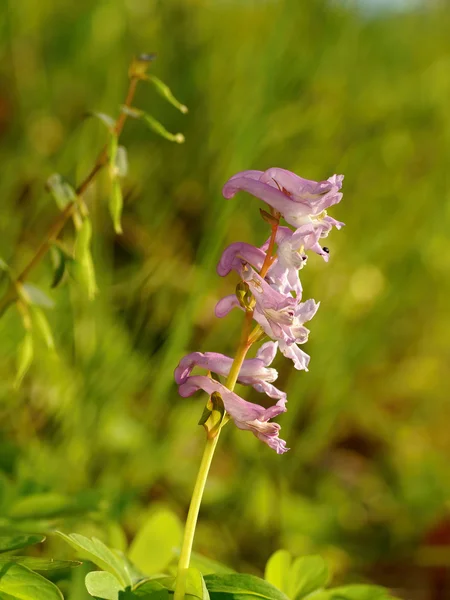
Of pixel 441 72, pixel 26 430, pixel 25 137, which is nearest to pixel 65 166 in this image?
pixel 25 137

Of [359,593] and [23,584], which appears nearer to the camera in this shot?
[23,584]

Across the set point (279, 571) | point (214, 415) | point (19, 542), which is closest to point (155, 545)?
point (279, 571)

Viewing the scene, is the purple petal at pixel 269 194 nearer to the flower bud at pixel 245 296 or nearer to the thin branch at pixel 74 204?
the flower bud at pixel 245 296

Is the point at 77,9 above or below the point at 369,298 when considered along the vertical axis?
above

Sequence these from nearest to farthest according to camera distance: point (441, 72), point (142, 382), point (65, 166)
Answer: point (142, 382), point (65, 166), point (441, 72)

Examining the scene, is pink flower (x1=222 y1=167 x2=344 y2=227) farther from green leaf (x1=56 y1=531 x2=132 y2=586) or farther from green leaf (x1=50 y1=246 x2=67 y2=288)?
green leaf (x1=56 y1=531 x2=132 y2=586)

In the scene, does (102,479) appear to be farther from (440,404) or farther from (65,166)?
(440,404)

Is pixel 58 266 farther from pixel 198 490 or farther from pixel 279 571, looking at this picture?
pixel 279 571
